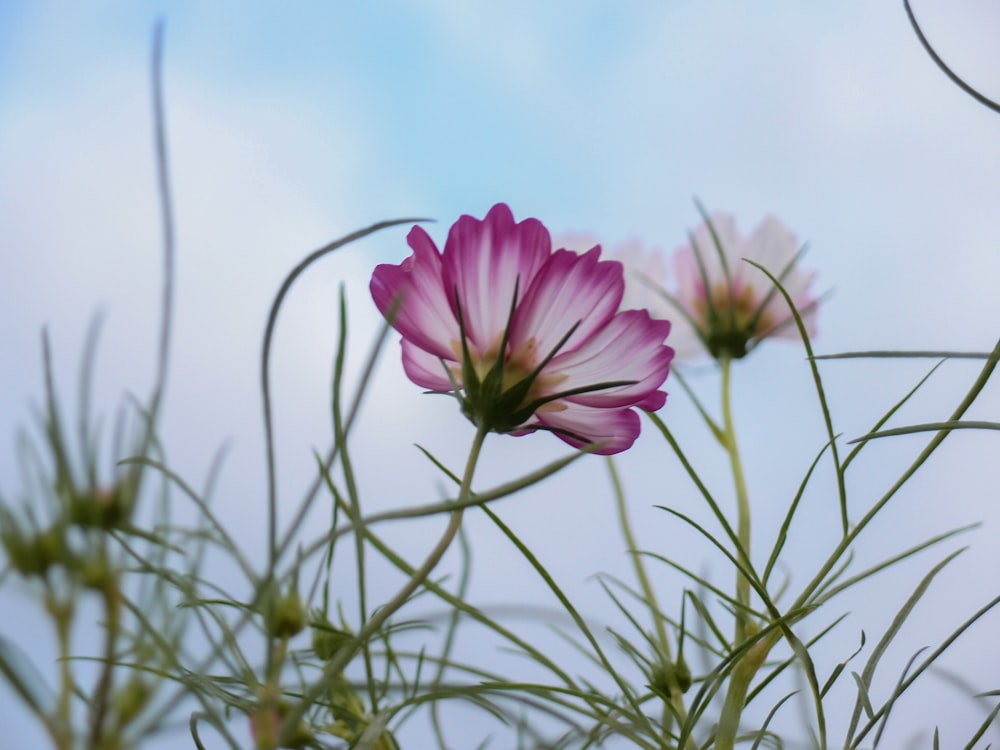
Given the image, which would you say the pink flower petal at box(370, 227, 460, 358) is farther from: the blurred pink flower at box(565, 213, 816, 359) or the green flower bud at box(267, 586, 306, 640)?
the blurred pink flower at box(565, 213, 816, 359)

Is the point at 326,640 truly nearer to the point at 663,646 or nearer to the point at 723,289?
the point at 663,646

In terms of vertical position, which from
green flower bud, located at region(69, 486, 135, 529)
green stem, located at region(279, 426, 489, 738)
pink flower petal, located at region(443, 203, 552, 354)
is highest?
pink flower petal, located at region(443, 203, 552, 354)

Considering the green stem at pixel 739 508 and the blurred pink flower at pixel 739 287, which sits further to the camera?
the blurred pink flower at pixel 739 287

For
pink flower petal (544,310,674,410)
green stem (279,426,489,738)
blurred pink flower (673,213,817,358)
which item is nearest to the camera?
green stem (279,426,489,738)

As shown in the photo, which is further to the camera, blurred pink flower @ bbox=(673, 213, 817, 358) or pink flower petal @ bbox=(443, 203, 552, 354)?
blurred pink flower @ bbox=(673, 213, 817, 358)

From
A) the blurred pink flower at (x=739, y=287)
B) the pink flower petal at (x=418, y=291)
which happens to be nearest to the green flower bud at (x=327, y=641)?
the pink flower petal at (x=418, y=291)

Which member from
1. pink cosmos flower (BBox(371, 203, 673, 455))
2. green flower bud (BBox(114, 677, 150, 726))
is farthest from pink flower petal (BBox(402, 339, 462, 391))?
green flower bud (BBox(114, 677, 150, 726))

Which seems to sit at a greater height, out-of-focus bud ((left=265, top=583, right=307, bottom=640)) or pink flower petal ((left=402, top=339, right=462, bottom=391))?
pink flower petal ((left=402, top=339, right=462, bottom=391))

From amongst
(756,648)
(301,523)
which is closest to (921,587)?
(756,648)

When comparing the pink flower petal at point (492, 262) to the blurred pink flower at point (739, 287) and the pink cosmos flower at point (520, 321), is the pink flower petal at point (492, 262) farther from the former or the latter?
the blurred pink flower at point (739, 287)
